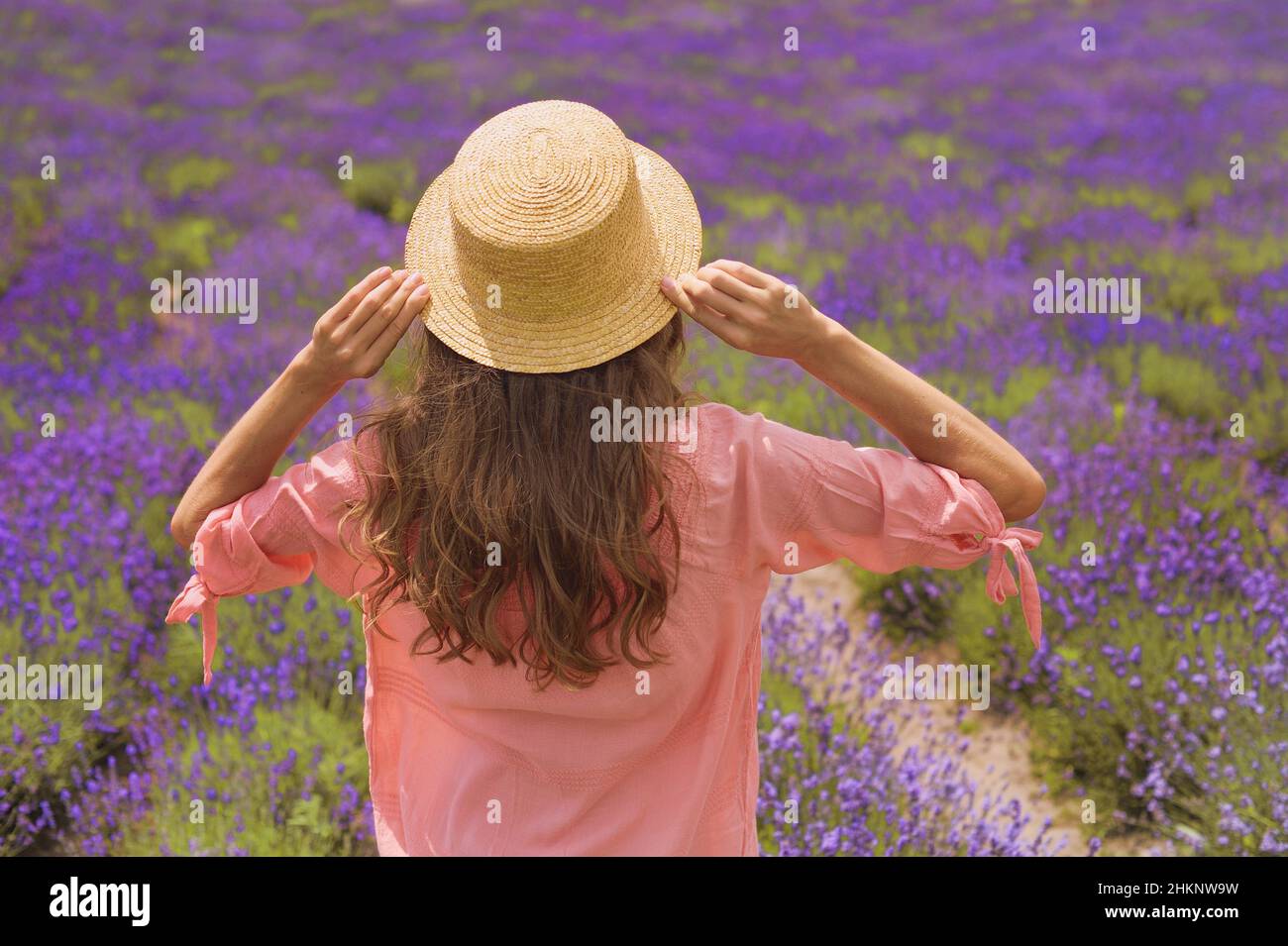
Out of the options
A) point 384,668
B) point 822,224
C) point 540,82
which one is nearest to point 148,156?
point 540,82

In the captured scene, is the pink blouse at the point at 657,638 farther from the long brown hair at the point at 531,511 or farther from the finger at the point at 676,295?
the finger at the point at 676,295

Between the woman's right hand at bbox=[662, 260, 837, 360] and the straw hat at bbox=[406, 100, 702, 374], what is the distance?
0.10 m

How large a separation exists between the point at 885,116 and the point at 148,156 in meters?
5.05

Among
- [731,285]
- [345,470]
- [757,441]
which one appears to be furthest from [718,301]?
[345,470]

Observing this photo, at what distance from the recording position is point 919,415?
1.65 metres

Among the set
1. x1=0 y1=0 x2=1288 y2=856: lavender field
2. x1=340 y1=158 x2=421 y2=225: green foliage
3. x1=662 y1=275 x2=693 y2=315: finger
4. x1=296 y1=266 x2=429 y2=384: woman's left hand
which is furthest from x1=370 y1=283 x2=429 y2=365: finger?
x1=340 y1=158 x2=421 y2=225: green foliage

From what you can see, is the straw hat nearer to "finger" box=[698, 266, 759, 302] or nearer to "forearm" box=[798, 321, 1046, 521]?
"finger" box=[698, 266, 759, 302]

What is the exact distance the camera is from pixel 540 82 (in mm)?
9062

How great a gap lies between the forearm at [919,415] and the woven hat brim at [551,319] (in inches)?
9.0

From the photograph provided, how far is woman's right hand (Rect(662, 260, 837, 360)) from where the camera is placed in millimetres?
1544

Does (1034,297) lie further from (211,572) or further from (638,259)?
(211,572)

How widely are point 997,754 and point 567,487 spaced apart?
2.55 metres

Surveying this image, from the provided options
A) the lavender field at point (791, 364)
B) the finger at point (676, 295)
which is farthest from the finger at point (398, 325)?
the lavender field at point (791, 364)

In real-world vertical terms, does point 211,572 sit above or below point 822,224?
below
